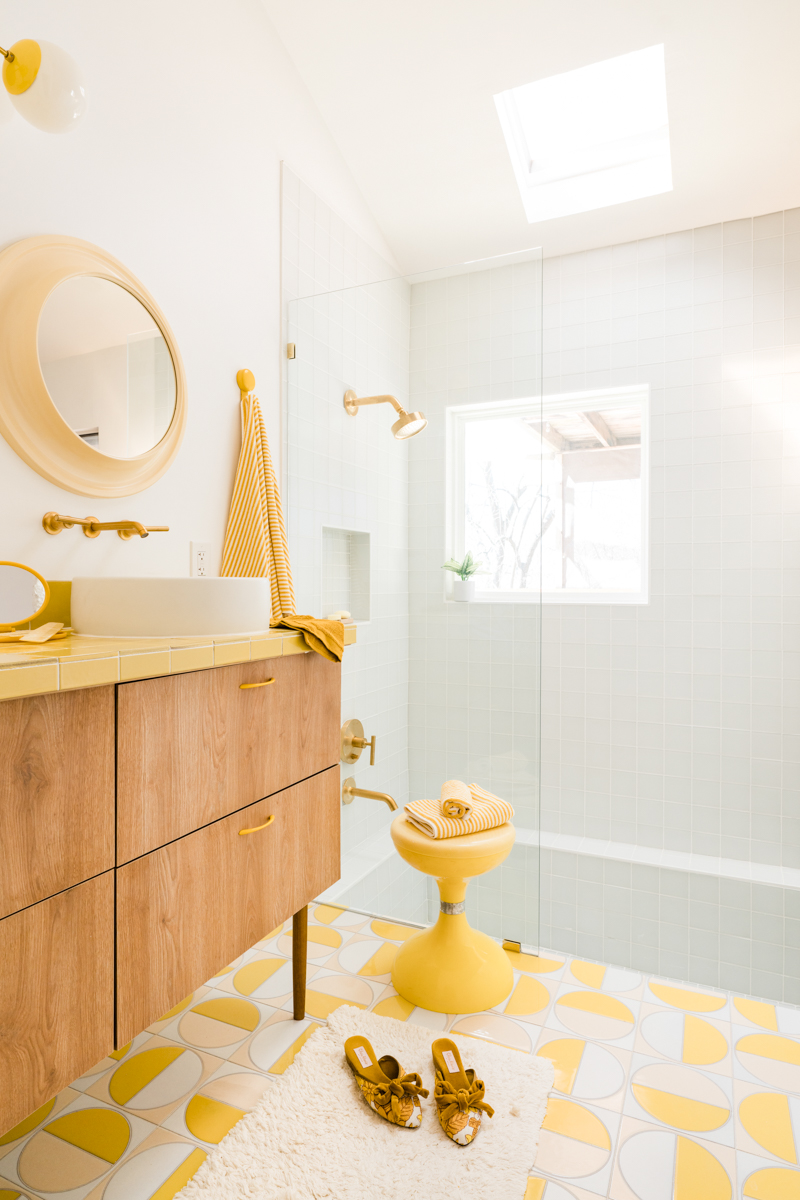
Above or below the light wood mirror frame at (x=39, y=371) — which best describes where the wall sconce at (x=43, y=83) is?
above

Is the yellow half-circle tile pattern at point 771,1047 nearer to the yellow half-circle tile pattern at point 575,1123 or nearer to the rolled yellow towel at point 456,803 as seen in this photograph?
the yellow half-circle tile pattern at point 575,1123

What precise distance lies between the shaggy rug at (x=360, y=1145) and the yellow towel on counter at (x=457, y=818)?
1.57 feet

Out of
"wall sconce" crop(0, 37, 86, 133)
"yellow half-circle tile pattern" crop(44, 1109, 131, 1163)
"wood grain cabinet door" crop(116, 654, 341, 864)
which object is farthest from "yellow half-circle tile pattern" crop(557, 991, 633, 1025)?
"wall sconce" crop(0, 37, 86, 133)

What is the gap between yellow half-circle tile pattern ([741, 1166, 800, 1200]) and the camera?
3.72ft

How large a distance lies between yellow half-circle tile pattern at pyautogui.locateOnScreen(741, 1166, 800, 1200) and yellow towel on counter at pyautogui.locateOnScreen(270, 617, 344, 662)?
1190 mm

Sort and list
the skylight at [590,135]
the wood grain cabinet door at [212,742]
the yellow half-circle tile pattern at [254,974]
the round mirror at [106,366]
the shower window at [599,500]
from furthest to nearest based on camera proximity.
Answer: the shower window at [599,500]
the skylight at [590,135]
the yellow half-circle tile pattern at [254,974]
the round mirror at [106,366]
the wood grain cabinet door at [212,742]

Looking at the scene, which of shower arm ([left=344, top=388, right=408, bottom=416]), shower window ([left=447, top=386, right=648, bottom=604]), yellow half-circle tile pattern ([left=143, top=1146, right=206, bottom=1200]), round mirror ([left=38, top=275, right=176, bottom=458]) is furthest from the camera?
shower window ([left=447, top=386, right=648, bottom=604])

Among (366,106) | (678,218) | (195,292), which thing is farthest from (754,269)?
(195,292)

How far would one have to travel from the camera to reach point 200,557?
5.89 feet

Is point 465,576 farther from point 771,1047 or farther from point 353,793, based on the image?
point 771,1047

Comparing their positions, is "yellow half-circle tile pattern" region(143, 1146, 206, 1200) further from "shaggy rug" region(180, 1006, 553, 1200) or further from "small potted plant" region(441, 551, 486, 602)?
"small potted plant" region(441, 551, 486, 602)

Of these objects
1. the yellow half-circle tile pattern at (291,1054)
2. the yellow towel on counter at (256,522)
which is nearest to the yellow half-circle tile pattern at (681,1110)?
the yellow half-circle tile pattern at (291,1054)

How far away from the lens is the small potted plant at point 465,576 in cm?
203

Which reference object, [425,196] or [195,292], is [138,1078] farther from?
[425,196]
